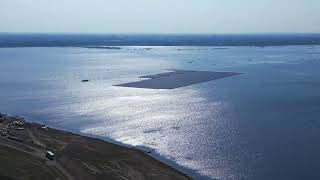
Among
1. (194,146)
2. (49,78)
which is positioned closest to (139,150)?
(194,146)

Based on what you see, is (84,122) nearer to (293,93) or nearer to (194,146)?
(194,146)

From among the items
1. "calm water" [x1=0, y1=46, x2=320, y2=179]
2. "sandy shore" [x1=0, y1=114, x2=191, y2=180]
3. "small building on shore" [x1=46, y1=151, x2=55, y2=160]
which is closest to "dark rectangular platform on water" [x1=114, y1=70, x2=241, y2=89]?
"calm water" [x1=0, y1=46, x2=320, y2=179]

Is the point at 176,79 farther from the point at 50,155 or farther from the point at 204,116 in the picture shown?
the point at 50,155

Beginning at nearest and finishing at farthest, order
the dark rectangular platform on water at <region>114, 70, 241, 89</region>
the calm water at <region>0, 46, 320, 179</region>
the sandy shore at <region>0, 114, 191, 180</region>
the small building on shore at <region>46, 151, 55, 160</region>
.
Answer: the sandy shore at <region>0, 114, 191, 180</region>, the calm water at <region>0, 46, 320, 179</region>, the small building on shore at <region>46, 151, 55, 160</region>, the dark rectangular platform on water at <region>114, 70, 241, 89</region>

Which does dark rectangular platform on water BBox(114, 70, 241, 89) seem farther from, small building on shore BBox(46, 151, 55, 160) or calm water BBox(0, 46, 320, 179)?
small building on shore BBox(46, 151, 55, 160)

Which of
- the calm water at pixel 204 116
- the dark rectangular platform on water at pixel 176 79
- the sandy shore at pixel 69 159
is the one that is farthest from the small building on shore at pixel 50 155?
the dark rectangular platform on water at pixel 176 79

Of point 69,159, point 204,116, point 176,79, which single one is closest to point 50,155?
point 69,159
